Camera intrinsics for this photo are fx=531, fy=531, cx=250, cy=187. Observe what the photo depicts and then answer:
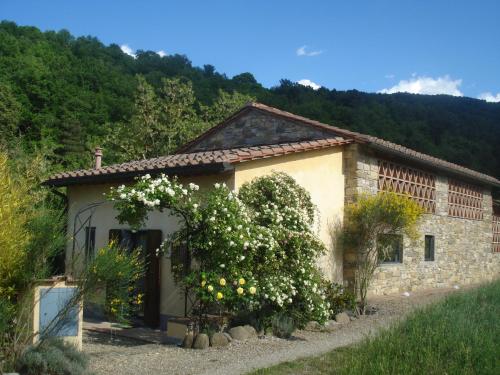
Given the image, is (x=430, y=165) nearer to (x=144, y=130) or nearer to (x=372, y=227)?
(x=372, y=227)

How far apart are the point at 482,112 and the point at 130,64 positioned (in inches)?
1134

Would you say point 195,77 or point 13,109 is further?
point 195,77

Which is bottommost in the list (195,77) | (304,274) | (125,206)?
(304,274)

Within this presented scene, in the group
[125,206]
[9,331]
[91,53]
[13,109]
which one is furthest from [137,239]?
[91,53]

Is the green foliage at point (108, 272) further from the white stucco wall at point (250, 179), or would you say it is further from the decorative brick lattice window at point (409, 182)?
the decorative brick lattice window at point (409, 182)

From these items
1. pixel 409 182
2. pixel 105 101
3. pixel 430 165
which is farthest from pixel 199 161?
pixel 105 101

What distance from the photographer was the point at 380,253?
12250mm

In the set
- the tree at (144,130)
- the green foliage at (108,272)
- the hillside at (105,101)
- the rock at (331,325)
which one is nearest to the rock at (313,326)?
the rock at (331,325)

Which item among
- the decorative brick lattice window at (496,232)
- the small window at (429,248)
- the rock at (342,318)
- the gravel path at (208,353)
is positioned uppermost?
the decorative brick lattice window at (496,232)

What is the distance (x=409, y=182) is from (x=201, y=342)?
923 centimetres

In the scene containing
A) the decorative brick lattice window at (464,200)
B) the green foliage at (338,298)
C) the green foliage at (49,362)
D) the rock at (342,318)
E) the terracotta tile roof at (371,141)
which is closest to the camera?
the green foliage at (49,362)

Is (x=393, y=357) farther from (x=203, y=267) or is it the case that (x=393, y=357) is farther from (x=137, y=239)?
(x=137, y=239)

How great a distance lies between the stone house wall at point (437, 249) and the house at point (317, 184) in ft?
0.09

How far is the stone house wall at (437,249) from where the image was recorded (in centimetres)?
1305
